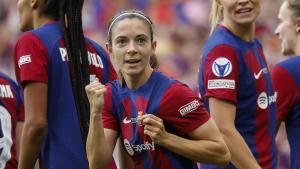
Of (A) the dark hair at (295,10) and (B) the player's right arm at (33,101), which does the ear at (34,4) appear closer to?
(B) the player's right arm at (33,101)

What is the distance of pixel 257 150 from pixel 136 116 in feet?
3.88

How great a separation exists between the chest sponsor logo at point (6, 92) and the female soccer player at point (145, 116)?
1.19 metres

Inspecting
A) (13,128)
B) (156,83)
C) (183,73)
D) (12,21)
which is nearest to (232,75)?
(156,83)

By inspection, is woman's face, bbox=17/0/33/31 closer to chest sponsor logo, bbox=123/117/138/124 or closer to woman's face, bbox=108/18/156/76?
woman's face, bbox=108/18/156/76

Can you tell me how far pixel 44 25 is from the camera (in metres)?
6.69

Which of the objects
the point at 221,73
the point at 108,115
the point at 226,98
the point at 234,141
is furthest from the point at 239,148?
the point at 108,115

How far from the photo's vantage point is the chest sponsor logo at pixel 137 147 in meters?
5.90

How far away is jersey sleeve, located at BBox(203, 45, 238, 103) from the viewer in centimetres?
669

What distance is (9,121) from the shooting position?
7.05 meters

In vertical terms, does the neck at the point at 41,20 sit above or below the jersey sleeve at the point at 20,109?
above

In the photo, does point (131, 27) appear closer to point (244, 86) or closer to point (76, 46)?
point (76, 46)

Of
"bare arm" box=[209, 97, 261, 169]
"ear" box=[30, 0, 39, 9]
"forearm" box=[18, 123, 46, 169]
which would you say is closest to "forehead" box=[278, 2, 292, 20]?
"bare arm" box=[209, 97, 261, 169]

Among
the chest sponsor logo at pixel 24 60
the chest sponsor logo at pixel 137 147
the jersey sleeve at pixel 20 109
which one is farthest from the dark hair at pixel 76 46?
the jersey sleeve at pixel 20 109

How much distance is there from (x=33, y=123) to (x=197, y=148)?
44.6 inches
